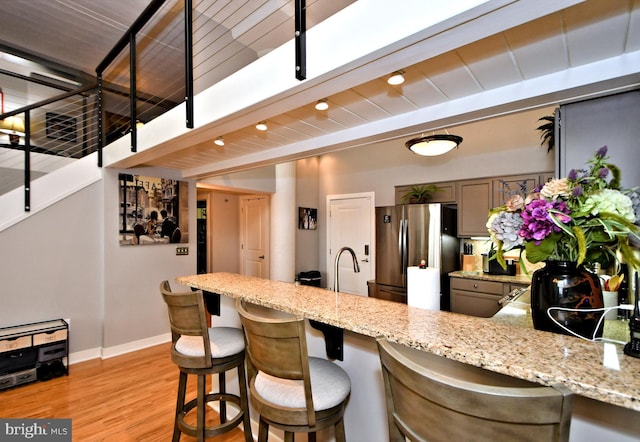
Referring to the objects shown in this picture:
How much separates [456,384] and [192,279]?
2.04 meters

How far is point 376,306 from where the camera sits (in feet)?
4.83

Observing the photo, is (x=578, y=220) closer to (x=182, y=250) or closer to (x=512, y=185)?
(x=512, y=185)

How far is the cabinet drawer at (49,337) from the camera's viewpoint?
9.71 feet

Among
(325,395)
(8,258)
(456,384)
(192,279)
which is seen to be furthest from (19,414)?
(456,384)

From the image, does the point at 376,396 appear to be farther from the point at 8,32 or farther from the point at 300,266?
the point at 8,32

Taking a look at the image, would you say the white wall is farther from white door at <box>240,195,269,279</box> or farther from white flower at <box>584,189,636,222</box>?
white flower at <box>584,189,636,222</box>

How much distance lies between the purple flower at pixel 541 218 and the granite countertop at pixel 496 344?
35cm

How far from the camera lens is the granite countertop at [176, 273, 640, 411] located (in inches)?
29.0

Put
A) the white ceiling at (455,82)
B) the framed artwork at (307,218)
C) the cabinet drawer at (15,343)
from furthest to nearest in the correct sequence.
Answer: the framed artwork at (307,218) → the cabinet drawer at (15,343) → the white ceiling at (455,82)

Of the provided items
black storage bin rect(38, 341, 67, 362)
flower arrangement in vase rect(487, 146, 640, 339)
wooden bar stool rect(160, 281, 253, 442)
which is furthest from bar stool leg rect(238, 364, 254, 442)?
black storage bin rect(38, 341, 67, 362)

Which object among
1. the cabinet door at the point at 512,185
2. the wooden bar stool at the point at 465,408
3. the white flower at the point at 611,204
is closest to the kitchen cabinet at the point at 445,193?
the cabinet door at the point at 512,185

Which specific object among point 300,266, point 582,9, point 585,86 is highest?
point 582,9

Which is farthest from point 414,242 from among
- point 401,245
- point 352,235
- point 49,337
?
point 49,337

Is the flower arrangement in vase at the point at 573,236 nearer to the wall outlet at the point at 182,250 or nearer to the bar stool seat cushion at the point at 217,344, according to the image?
the bar stool seat cushion at the point at 217,344
